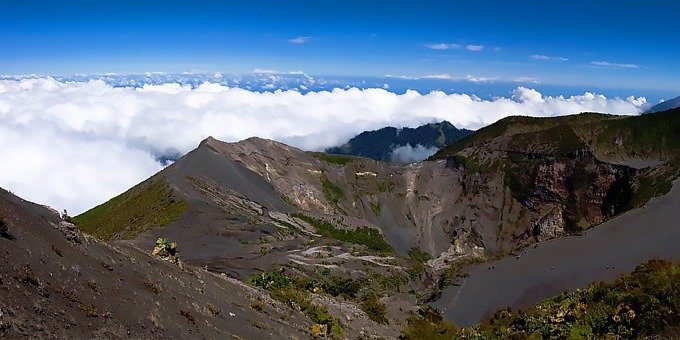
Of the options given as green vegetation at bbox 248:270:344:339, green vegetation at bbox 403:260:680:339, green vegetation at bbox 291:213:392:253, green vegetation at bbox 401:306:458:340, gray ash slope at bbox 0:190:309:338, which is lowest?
green vegetation at bbox 291:213:392:253

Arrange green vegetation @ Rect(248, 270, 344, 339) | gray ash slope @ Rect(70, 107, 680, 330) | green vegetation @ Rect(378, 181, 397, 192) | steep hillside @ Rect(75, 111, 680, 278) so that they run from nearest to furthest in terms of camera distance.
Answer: green vegetation @ Rect(248, 270, 344, 339) → steep hillside @ Rect(75, 111, 680, 278) → gray ash slope @ Rect(70, 107, 680, 330) → green vegetation @ Rect(378, 181, 397, 192)

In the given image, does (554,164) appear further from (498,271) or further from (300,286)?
(300,286)

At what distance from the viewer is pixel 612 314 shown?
1084 inches

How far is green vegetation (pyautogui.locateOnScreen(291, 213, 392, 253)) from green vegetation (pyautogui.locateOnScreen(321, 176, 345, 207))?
20.0 m

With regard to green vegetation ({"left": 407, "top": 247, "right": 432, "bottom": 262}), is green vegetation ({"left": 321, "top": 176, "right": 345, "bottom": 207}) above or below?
above

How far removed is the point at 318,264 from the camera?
2616 inches

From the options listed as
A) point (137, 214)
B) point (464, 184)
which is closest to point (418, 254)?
point (464, 184)

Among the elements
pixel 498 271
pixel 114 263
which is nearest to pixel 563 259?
pixel 498 271

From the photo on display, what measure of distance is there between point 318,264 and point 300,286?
68.0ft

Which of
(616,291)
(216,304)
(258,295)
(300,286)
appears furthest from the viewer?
(300,286)

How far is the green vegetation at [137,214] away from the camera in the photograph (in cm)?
7981

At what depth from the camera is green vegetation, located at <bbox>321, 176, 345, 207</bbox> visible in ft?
439

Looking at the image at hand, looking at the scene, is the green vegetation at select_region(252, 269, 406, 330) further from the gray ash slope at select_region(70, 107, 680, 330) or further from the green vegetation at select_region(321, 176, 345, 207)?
the green vegetation at select_region(321, 176, 345, 207)

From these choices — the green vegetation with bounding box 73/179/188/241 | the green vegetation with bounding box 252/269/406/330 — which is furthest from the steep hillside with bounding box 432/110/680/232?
the green vegetation with bounding box 73/179/188/241
